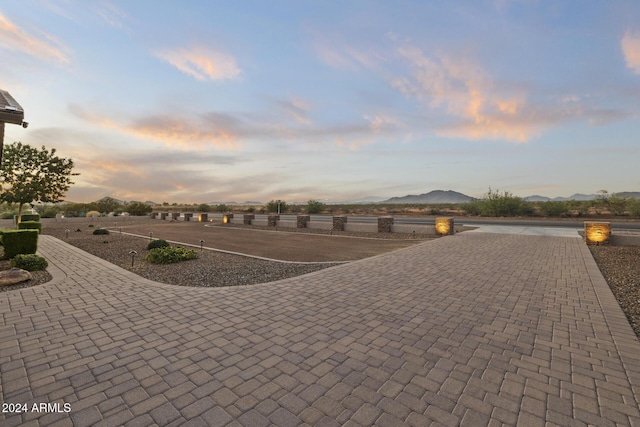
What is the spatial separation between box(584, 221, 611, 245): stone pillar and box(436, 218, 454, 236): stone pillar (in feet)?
19.4

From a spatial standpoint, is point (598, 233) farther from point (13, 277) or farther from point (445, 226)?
point (13, 277)

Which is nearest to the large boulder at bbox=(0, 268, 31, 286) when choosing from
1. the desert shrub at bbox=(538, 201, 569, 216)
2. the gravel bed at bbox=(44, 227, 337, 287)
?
the gravel bed at bbox=(44, 227, 337, 287)

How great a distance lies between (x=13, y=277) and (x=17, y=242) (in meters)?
3.42

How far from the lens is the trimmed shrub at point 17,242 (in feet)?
28.5

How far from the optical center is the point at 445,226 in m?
16.0

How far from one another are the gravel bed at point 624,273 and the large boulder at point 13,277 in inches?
488

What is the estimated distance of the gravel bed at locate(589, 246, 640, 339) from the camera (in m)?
5.00

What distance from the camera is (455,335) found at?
3.87 meters

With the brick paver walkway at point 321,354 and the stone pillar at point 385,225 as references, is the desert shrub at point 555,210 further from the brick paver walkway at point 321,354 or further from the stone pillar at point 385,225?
the brick paver walkway at point 321,354

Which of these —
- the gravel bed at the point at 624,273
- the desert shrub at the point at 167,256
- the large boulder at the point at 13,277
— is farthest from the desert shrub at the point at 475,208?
the large boulder at the point at 13,277

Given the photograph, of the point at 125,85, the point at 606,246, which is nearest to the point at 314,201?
the point at 125,85

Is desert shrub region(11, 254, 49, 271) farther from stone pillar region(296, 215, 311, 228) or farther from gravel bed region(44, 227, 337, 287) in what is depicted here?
stone pillar region(296, 215, 311, 228)

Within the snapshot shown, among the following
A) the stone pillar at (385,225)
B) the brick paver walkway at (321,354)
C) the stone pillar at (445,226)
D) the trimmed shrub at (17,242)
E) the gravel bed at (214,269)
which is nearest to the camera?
the brick paver walkway at (321,354)

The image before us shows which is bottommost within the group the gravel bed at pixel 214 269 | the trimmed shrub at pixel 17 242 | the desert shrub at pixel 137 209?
the gravel bed at pixel 214 269
